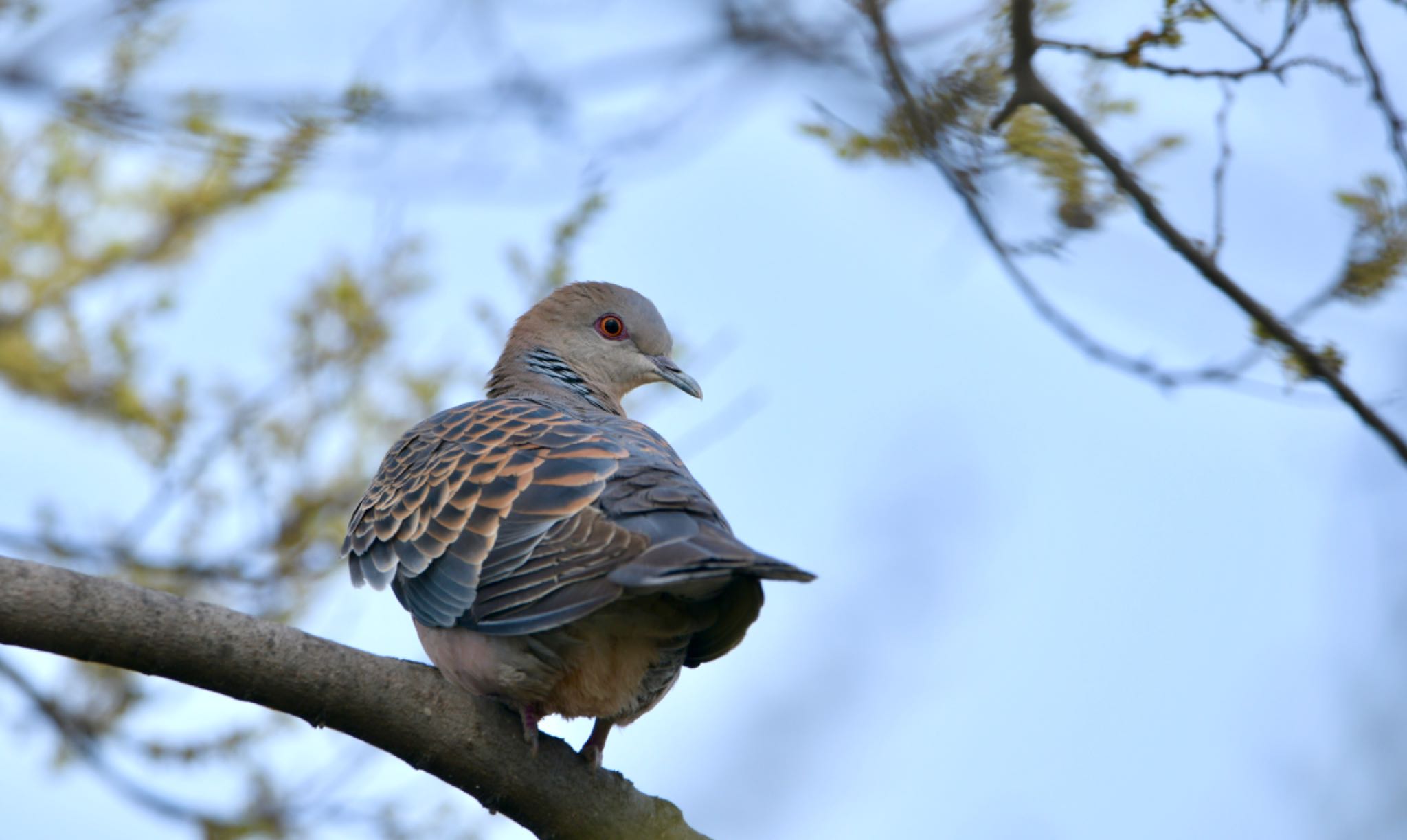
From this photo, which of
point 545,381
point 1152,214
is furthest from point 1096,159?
point 545,381

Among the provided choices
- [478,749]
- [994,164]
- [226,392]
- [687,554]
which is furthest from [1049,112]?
[226,392]

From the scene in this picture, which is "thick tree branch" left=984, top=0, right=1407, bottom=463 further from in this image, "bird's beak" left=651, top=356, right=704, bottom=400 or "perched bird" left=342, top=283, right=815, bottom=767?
"bird's beak" left=651, top=356, right=704, bottom=400

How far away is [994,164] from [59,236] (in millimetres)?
5983

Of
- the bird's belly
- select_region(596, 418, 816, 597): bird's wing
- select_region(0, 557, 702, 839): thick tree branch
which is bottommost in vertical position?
select_region(0, 557, 702, 839): thick tree branch

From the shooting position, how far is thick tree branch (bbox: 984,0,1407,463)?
3.70 metres

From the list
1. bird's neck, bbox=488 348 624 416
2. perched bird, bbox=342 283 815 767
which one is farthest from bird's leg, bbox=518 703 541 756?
bird's neck, bbox=488 348 624 416

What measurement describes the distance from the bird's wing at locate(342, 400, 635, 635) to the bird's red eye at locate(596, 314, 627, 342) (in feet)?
4.37

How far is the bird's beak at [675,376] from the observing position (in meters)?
6.43

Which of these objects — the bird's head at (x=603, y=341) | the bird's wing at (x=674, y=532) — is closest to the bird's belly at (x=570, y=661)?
the bird's wing at (x=674, y=532)

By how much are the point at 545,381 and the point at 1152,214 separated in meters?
3.04

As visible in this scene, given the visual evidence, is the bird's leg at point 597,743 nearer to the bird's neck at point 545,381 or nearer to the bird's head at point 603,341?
the bird's neck at point 545,381

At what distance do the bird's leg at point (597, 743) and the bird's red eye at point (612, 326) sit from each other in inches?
96.3

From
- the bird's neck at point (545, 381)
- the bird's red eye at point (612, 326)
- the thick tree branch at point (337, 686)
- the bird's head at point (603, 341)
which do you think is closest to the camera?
the thick tree branch at point (337, 686)

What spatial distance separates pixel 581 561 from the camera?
12.8 feet
